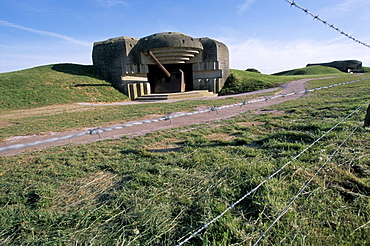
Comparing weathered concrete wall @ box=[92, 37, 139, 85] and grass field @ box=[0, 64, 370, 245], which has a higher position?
weathered concrete wall @ box=[92, 37, 139, 85]

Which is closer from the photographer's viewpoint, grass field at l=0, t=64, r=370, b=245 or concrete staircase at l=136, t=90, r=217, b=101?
grass field at l=0, t=64, r=370, b=245

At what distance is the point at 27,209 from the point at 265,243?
2285 mm

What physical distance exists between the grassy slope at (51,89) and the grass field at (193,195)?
48.3ft

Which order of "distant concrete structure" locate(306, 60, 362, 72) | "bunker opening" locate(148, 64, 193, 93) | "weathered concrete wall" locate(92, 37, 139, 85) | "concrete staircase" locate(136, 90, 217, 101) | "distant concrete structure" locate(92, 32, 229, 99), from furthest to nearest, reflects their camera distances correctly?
1. "distant concrete structure" locate(306, 60, 362, 72)
2. "bunker opening" locate(148, 64, 193, 93)
3. "weathered concrete wall" locate(92, 37, 139, 85)
4. "distant concrete structure" locate(92, 32, 229, 99)
5. "concrete staircase" locate(136, 90, 217, 101)

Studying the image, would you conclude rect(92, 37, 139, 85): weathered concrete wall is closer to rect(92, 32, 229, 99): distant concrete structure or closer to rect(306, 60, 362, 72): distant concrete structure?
rect(92, 32, 229, 99): distant concrete structure

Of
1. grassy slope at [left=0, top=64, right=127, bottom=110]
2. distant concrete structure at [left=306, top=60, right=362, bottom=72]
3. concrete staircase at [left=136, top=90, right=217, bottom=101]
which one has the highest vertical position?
distant concrete structure at [left=306, top=60, right=362, bottom=72]

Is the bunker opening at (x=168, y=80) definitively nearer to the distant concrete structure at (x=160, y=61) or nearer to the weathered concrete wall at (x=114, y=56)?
the distant concrete structure at (x=160, y=61)

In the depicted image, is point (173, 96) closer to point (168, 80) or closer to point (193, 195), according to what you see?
point (168, 80)

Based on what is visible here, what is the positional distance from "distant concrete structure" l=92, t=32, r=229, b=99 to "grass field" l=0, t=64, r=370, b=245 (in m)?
17.4

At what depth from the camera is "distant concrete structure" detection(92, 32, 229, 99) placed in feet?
68.1

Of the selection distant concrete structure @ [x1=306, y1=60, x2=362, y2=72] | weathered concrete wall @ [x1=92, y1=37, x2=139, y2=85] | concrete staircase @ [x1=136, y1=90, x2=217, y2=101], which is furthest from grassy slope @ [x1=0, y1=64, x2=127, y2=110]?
distant concrete structure @ [x1=306, y1=60, x2=362, y2=72]

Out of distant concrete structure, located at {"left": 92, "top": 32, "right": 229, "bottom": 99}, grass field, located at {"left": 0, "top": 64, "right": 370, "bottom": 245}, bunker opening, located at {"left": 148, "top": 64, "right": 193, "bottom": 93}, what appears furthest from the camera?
bunker opening, located at {"left": 148, "top": 64, "right": 193, "bottom": 93}

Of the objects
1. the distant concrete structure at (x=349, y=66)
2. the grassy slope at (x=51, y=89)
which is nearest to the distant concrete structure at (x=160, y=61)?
the grassy slope at (x=51, y=89)

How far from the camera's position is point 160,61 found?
70.7ft
